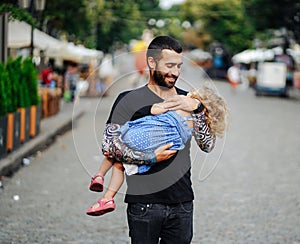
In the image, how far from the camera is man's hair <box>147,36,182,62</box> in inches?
168

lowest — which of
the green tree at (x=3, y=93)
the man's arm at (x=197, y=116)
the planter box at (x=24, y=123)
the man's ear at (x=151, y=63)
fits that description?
the planter box at (x=24, y=123)

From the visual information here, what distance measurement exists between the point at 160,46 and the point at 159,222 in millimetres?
1006

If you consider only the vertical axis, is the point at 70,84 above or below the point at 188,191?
below

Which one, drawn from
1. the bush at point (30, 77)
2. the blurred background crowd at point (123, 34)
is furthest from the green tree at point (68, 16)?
the bush at point (30, 77)

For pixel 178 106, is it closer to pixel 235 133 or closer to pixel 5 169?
pixel 5 169

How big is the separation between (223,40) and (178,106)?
7262cm

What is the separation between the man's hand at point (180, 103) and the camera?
421 cm

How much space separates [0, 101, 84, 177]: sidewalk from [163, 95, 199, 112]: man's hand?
1603 millimetres

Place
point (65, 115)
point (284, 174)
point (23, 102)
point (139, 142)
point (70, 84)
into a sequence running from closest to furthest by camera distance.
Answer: point (139, 142) → point (284, 174) → point (23, 102) → point (65, 115) → point (70, 84)

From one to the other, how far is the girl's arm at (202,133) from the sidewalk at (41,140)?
1.57 m

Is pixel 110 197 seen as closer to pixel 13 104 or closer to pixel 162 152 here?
pixel 162 152

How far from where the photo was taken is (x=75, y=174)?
468 inches

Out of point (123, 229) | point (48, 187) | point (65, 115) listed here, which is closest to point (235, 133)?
point (65, 115)

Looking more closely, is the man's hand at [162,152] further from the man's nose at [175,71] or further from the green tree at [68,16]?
the green tree at [68,16]
